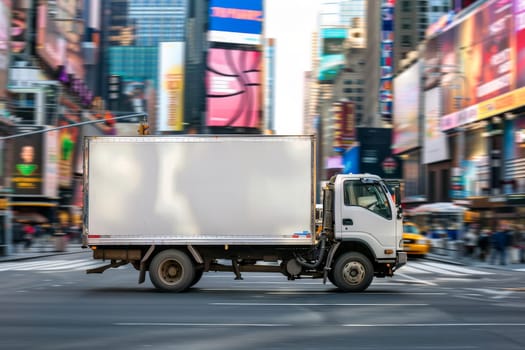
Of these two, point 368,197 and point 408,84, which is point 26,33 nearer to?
point 408,84

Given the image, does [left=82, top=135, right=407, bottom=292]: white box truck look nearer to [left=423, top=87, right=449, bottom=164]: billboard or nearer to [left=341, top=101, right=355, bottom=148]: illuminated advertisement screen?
[left=423, top=87, right=449, bottom=164]: billboard

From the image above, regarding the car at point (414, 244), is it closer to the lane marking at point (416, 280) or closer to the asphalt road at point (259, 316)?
the lane marking at point (416, 280)

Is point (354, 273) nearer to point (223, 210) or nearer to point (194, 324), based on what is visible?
point (223, 210)

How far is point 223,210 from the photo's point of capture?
17.0 meters

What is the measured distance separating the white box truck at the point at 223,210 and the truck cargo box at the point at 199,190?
0.07 ft

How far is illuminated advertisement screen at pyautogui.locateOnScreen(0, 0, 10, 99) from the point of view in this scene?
53594 mm

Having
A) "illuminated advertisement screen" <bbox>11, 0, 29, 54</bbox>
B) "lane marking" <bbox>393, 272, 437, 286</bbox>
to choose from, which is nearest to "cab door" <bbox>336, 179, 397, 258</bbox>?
"lane marking" <bbox>393, 272, 437, 286</bbox>

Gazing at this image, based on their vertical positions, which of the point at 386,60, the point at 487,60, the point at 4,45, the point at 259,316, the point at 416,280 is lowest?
the point at 416,280

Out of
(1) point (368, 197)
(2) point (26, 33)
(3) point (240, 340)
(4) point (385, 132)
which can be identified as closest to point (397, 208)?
(1) point (368, 197)

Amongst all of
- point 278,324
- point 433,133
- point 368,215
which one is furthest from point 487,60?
point 278,324

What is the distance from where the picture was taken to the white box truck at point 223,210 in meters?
16.9

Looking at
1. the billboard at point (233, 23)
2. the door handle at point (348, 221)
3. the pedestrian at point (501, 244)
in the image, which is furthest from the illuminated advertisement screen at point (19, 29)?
the billboard at point (233, 23)

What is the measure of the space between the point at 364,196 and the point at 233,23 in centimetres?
16927

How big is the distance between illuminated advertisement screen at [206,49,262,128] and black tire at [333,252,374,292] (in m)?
165
